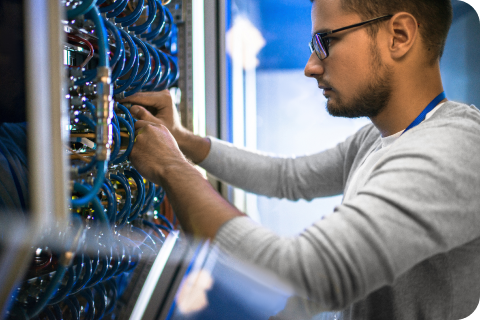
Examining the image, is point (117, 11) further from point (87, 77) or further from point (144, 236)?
point (144, 236)

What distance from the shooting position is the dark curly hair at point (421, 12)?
900 millimetres

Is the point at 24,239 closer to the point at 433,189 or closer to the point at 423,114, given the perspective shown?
the point at 433,189

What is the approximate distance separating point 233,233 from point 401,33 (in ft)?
2.39

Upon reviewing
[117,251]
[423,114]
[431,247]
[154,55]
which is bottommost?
[117,251]

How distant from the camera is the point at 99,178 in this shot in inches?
23.6

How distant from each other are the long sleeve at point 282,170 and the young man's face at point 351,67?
0.34m

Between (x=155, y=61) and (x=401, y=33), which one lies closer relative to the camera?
(x=401, y=33)

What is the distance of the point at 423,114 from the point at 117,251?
0.95 m

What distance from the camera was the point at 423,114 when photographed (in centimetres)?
91

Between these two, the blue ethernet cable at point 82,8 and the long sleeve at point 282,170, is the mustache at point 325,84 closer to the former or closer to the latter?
the long sleeve at point 282,170

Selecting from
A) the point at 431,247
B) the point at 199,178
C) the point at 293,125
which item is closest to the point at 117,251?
the point at 199,178

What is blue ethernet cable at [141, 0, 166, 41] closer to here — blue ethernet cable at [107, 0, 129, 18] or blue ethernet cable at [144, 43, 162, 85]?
blue ethernet cable at [144, 43, 162, 85]

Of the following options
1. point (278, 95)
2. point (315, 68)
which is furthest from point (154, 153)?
point (278, 95)

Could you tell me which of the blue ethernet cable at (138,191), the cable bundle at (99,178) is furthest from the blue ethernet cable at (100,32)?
the blue ethernet cable at (138,191)
